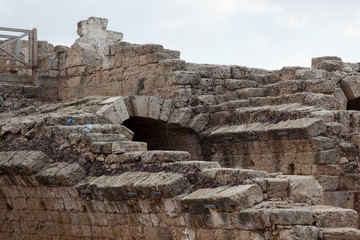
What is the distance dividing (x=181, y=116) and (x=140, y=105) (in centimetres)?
80

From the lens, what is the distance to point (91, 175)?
10.6 metres

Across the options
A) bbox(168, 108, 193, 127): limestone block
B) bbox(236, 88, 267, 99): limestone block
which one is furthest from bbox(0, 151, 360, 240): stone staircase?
bbox(236, 88, 267, 99): limestone block

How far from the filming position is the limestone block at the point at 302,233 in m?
7.64

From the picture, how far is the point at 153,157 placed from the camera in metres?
9.86

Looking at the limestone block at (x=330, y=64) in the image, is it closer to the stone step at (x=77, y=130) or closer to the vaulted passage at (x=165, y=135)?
the vaulted passage at (x=165, y=135)

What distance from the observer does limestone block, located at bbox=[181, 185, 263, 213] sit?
8.13m

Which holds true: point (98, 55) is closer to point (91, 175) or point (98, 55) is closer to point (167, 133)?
point (167, 133)

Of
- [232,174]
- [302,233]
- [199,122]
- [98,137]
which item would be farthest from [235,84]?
[302,233]

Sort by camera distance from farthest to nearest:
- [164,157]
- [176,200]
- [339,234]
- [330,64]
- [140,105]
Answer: [330,64] < [140,105] < [164,157] < [176,200] < [339,234]

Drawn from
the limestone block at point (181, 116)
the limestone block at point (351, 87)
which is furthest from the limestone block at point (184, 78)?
the limestone block at point (351, 87)

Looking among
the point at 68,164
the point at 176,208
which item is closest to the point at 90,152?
the point at 68,164

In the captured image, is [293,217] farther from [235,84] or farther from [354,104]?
[354,104]

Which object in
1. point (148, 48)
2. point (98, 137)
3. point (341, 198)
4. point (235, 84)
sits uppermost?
point (148, 48)

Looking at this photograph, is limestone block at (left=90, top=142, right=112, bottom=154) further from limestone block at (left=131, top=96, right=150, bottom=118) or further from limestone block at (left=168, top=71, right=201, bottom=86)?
limestone block at (left=168, top=71, right=201, bottom=86)
